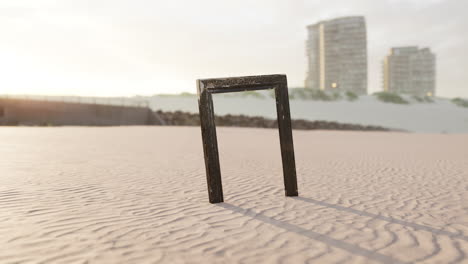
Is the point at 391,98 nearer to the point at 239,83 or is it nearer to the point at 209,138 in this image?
the point at 239,83

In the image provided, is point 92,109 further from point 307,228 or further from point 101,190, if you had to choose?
point 307,228

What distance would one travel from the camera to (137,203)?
491cm

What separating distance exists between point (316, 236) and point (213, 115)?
2.10 meters

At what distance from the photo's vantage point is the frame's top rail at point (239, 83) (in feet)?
15.9

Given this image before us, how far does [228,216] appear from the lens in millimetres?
4379

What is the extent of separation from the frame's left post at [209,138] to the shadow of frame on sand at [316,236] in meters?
0.25

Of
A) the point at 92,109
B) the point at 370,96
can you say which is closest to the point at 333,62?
the point at 370,96

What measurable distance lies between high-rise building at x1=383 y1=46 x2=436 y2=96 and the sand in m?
110

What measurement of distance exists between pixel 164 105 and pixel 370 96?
3403 centimetres

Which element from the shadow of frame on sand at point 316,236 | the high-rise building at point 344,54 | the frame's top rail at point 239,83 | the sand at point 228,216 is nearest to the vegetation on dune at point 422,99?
the high-rise building at point 344,54

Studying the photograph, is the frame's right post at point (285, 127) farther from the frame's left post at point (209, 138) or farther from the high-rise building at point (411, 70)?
the high-rise building at point (411, 70)

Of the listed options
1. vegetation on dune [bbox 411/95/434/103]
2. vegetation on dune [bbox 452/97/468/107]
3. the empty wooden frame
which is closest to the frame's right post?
the empty wooden frame

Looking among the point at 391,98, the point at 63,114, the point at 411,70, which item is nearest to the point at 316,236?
the point at 63,114

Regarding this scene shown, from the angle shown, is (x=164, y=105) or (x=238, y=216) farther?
(x=164, y=105)
